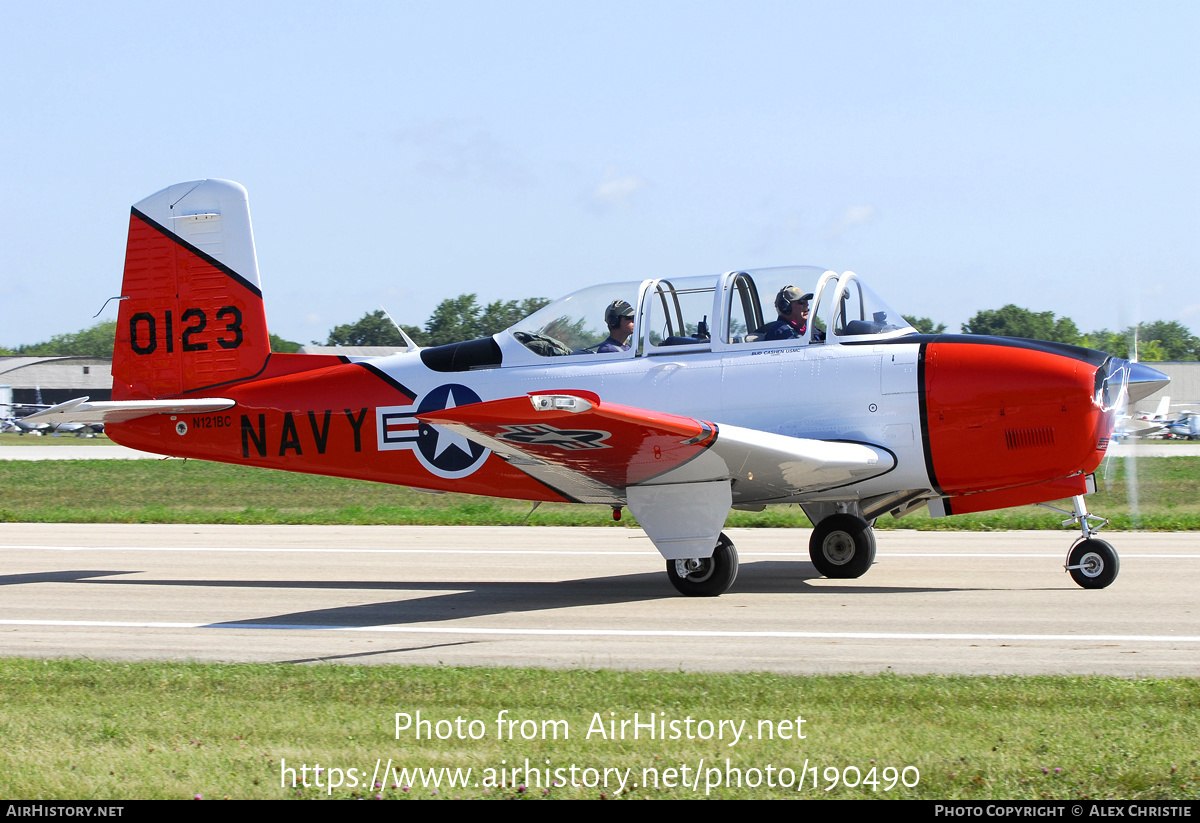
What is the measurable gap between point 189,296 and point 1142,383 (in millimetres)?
9324

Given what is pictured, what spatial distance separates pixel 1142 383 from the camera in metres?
8.88

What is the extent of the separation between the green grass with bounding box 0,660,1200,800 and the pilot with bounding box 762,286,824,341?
415cm

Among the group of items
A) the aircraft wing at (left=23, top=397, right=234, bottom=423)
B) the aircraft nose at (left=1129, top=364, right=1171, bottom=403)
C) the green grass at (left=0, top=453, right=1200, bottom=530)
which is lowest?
the green grass at (left=0, top=453, right=1200, bottom=530)

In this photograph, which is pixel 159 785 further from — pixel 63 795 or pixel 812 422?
pixel 812 422

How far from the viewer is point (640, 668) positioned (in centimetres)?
653

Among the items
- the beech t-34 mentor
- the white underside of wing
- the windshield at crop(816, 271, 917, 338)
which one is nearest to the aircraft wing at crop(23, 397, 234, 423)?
the beech t-34 mentor

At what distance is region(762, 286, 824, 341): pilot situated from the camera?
9.58 meters

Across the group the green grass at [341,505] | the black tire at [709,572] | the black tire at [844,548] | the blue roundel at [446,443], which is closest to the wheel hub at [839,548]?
the black tire at [844,548]

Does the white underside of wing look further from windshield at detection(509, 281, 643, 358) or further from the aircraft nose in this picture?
the aircraft nose

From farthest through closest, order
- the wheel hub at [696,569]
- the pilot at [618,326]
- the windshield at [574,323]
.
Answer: the windshield at [574,323], the pilot at [618,326], the wheel hub at [696,569]

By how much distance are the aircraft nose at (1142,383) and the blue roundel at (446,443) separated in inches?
227

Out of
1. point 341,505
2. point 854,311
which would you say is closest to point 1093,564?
point 854,311

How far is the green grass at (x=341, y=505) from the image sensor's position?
15602 millimetres

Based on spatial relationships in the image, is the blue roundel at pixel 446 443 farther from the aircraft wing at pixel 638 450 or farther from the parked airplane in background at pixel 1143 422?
the parked airplane in background at pixel 1143 422
